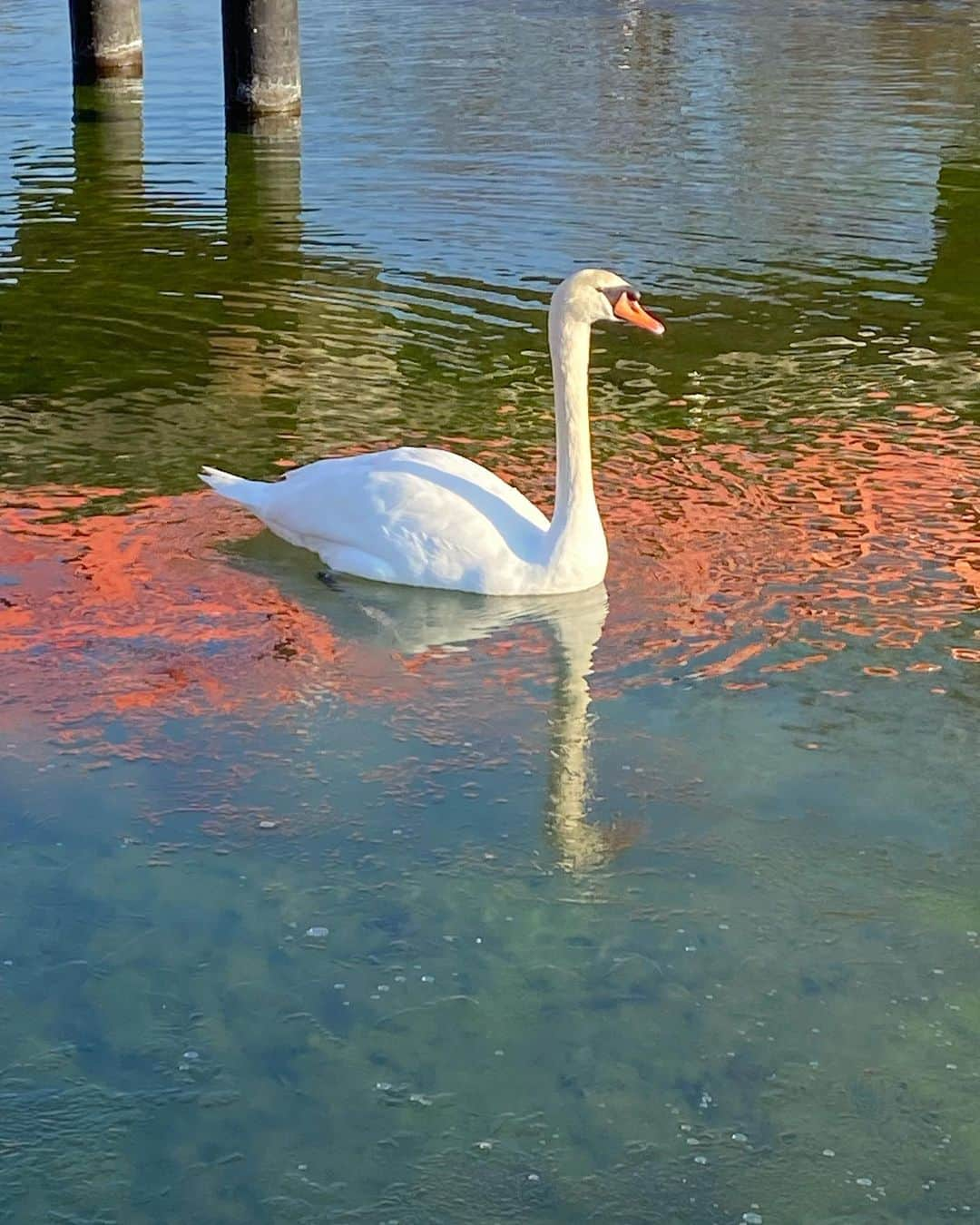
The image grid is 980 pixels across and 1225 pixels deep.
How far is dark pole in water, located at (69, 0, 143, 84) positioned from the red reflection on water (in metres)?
11.8

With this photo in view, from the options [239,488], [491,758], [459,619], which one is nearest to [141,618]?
[239,488]

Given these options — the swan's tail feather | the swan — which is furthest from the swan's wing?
the swan's tail feather

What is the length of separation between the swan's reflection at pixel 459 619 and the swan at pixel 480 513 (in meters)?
0.06

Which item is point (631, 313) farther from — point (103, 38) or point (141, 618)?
point (103, 38)

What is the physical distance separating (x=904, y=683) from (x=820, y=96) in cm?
1374

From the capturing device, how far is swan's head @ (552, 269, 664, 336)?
743 centimetres

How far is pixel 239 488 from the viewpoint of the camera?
8023mm

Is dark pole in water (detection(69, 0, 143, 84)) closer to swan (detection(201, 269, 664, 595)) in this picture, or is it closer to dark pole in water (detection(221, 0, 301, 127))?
dark pole in water (detection(221, 0, 301, 127))

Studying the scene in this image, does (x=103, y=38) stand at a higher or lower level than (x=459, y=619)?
higher

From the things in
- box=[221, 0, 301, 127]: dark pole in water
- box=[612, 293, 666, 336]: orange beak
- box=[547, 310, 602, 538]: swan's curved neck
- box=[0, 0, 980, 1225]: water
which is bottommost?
box=[0, 0, 980, 1225]: water

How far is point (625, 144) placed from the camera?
17.0 m

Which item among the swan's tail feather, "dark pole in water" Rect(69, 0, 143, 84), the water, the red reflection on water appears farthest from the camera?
"dark pole in water" Rect(69, 0, 143, 84)

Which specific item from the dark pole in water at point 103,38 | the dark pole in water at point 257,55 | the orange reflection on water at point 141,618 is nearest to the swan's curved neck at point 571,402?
the orange reflection on water at point 141,618

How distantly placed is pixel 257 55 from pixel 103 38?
2.54 metres
